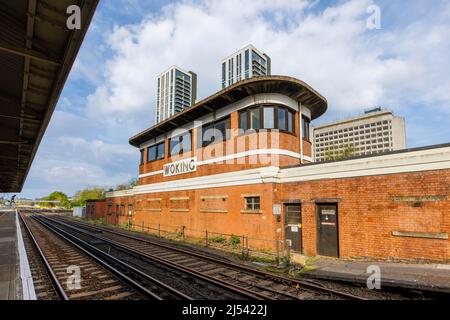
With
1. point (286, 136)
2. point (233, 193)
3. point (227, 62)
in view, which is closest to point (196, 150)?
point (233, 193)

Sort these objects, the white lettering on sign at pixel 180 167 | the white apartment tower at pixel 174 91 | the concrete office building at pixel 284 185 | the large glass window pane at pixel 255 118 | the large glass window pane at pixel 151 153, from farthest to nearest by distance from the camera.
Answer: the white apartment tower at pixel 174 91 → the large glass window pane at pixel 151 153 → the white lettering on sign at pixel 180 167 → the large glass window pane at pixel 255 118 → the concrete office building at pixel 284 185

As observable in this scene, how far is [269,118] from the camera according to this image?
15.9 m

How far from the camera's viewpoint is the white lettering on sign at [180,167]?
20234 millimetres

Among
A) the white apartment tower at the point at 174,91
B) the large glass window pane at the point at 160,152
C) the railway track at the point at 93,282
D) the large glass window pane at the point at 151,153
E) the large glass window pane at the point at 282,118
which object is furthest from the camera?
the white apartment tower at the point at 174,91

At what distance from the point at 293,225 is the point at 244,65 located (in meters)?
64.2

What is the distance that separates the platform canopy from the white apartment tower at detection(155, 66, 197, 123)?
66447 millimetres

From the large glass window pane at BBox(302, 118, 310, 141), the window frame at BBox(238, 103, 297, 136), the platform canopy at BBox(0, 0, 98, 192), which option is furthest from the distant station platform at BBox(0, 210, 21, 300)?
the large glass window pane at BBox(302, 118, 310, 141)

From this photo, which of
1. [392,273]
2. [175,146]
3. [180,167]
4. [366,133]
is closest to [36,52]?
[392,273]

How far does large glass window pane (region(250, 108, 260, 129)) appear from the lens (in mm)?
16103

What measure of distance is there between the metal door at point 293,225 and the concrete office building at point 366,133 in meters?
71.6

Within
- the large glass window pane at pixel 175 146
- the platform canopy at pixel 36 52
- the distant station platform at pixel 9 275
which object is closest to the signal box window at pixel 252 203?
the large glass window pane at pixel 175 146

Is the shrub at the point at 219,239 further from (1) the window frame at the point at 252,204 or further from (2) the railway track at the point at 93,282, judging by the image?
(2) the railway track at the point at 93,282
